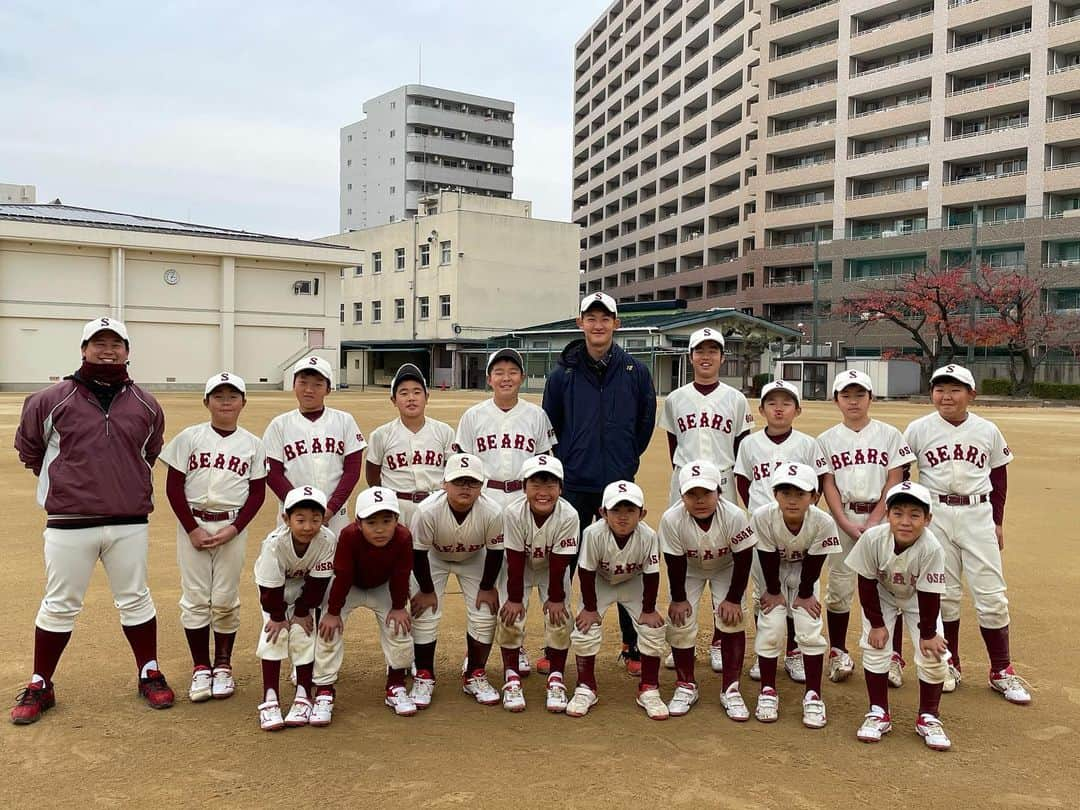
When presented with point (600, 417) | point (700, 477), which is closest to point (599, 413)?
point (600, 417)

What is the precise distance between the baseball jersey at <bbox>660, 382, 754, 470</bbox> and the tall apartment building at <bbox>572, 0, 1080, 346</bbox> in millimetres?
44374

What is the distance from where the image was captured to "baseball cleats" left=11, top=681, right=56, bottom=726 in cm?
419

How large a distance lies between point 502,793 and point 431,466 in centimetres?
219

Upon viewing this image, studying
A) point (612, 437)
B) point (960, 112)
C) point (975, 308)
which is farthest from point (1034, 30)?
point (612, 437)

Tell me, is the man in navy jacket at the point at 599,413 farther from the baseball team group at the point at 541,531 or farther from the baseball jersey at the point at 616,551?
the baseball jersey at the point at 616,551

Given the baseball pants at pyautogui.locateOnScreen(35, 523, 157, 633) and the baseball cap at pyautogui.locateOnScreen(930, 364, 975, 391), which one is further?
the baseball cap at pyautogui.locateOnScreen(930, 364, 975, 391)

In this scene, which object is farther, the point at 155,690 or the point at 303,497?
the point at 155,690

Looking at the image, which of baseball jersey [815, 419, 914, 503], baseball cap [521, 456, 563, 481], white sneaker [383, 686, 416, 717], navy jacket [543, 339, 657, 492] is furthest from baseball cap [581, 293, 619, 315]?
white sneaker [383, 686, 416, 717]

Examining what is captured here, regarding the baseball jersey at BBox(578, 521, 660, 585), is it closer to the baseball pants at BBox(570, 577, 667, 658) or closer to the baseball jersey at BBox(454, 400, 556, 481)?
the baseball pants at BBox(570, 577, 667, 658)

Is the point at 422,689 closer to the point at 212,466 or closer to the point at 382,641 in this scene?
the point at 382,641

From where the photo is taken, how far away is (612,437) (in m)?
5.18

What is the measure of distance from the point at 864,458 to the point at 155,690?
426 cm

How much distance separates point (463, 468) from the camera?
4.69 meters

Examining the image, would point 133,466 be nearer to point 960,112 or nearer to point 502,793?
point 502,793
